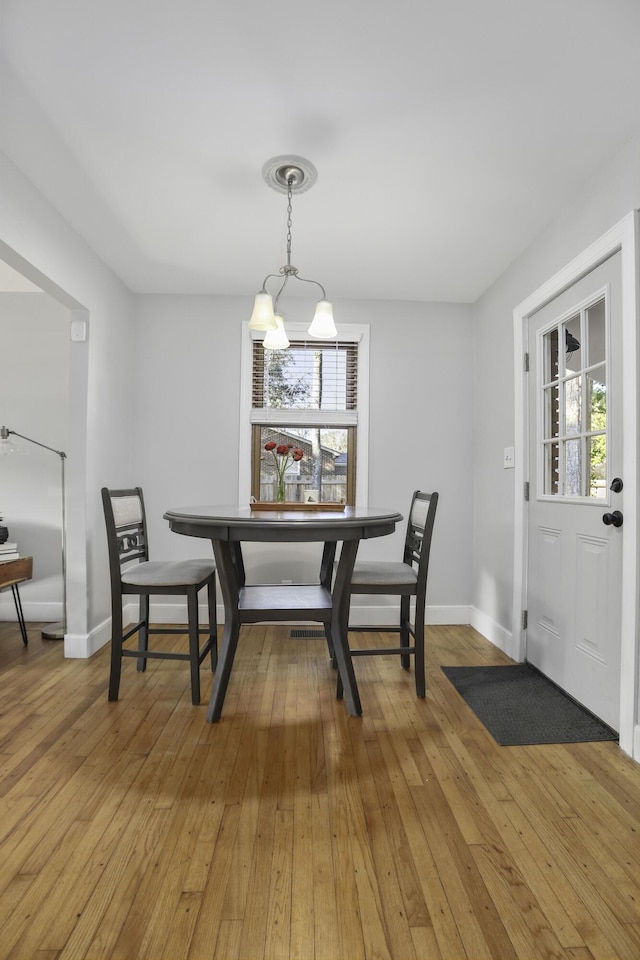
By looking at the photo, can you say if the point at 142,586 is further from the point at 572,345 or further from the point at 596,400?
the point at 572,345

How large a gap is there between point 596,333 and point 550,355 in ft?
1.54

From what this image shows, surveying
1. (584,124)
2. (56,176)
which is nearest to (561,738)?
(584,124)

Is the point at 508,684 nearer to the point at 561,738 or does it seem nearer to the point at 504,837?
the point at 561,738

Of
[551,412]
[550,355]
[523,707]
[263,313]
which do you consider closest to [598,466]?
[551,412]

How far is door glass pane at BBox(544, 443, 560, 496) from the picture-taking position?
109 inches

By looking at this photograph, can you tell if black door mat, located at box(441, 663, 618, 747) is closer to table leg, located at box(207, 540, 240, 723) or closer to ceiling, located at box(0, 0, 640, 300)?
table leg, located at box(207, 540, 240, 723)

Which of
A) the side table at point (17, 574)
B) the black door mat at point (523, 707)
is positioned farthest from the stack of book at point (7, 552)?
the black door mat at point (523, 707)

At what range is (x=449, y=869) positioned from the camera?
4.49 feet

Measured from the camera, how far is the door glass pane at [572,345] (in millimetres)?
2531

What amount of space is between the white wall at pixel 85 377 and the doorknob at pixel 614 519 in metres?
2.70

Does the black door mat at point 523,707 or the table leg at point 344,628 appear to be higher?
the table leg at point 344,628

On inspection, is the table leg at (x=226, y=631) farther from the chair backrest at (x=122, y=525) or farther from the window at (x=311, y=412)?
the window at (x=311, y=412)

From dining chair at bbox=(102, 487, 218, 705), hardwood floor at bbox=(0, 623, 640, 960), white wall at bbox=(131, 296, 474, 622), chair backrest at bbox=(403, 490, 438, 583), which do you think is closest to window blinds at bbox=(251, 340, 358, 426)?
white wall at bbox=(131, 296, 474, 622)

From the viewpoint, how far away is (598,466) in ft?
7.72
